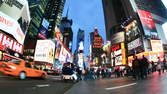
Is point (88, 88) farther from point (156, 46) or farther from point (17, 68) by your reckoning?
point (156, 46)

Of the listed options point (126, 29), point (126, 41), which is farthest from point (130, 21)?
point (126, 41)

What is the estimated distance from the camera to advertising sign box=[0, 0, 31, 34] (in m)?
41.0

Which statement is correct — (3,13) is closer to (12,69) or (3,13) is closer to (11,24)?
(11,24)

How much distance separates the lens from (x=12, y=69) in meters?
13.4

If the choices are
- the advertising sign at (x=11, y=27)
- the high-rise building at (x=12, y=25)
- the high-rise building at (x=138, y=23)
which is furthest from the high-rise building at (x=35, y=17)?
the advertising sign at (x=11, y=27)

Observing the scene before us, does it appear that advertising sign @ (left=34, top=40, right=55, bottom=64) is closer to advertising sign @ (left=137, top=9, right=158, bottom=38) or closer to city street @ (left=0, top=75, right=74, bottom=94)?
advertising sign @ (left=137, top=9, right=158, bottom=38)

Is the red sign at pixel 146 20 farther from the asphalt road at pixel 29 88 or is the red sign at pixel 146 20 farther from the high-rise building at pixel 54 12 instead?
the high-rise building at pixel 54 12

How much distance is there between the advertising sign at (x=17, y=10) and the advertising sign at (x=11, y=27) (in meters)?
1.80

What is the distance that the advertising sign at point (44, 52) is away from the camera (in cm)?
6431

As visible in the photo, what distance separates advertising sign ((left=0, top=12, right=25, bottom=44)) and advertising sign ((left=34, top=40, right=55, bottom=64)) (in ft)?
64.3

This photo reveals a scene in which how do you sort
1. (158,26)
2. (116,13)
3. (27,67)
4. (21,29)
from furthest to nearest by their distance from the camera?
(116,13)
(158,26)
(21,29)
(27,67)

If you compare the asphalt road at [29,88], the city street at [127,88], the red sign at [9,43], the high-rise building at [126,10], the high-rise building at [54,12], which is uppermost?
the high-rise building at [54,12]

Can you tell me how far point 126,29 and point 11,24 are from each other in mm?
58803

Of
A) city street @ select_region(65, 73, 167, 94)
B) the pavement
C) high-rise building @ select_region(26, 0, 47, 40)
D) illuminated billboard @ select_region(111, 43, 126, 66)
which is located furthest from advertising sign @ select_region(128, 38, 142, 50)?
city street @ select_region(65, 73, 167, 94)
